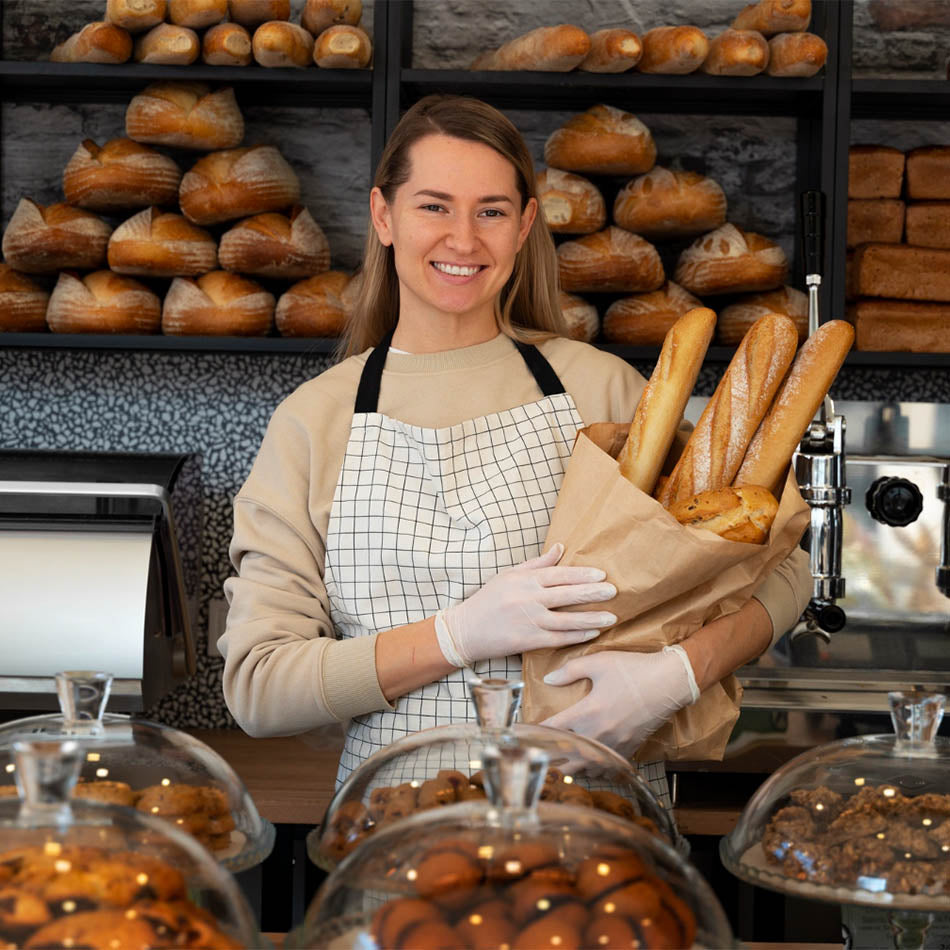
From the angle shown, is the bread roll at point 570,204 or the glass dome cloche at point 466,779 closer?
the glass dome cloche at point 466,779

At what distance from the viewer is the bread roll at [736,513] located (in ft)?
3.44

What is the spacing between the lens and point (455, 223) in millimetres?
1412

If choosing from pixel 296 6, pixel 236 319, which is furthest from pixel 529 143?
pixel 236 319

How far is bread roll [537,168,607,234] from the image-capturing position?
2133 mm

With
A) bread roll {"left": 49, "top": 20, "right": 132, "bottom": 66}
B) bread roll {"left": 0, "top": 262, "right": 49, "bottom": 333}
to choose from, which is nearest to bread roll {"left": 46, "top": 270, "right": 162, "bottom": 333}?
bread roll {"left": 0, "top": 262, "right": 49, "bottom": 333}

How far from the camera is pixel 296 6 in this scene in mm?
2352

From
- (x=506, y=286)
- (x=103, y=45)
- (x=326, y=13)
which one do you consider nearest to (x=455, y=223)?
(x=506, y=286)

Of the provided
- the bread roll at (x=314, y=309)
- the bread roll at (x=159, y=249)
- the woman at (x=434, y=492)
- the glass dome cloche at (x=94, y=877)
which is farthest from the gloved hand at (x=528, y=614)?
the bread roll at (x=159, y=249)

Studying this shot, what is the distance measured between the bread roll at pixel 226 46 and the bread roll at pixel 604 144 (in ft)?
1.88

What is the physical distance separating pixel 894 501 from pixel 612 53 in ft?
3.04

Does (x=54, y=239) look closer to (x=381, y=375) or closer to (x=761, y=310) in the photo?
(x=381, y=375)

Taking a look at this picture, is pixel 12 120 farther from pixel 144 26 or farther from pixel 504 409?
pixel 504 409

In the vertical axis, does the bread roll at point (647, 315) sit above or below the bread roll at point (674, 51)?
below

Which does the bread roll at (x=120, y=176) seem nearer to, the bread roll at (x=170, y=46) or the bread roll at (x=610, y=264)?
the bread roll at (x=170, y=46)
